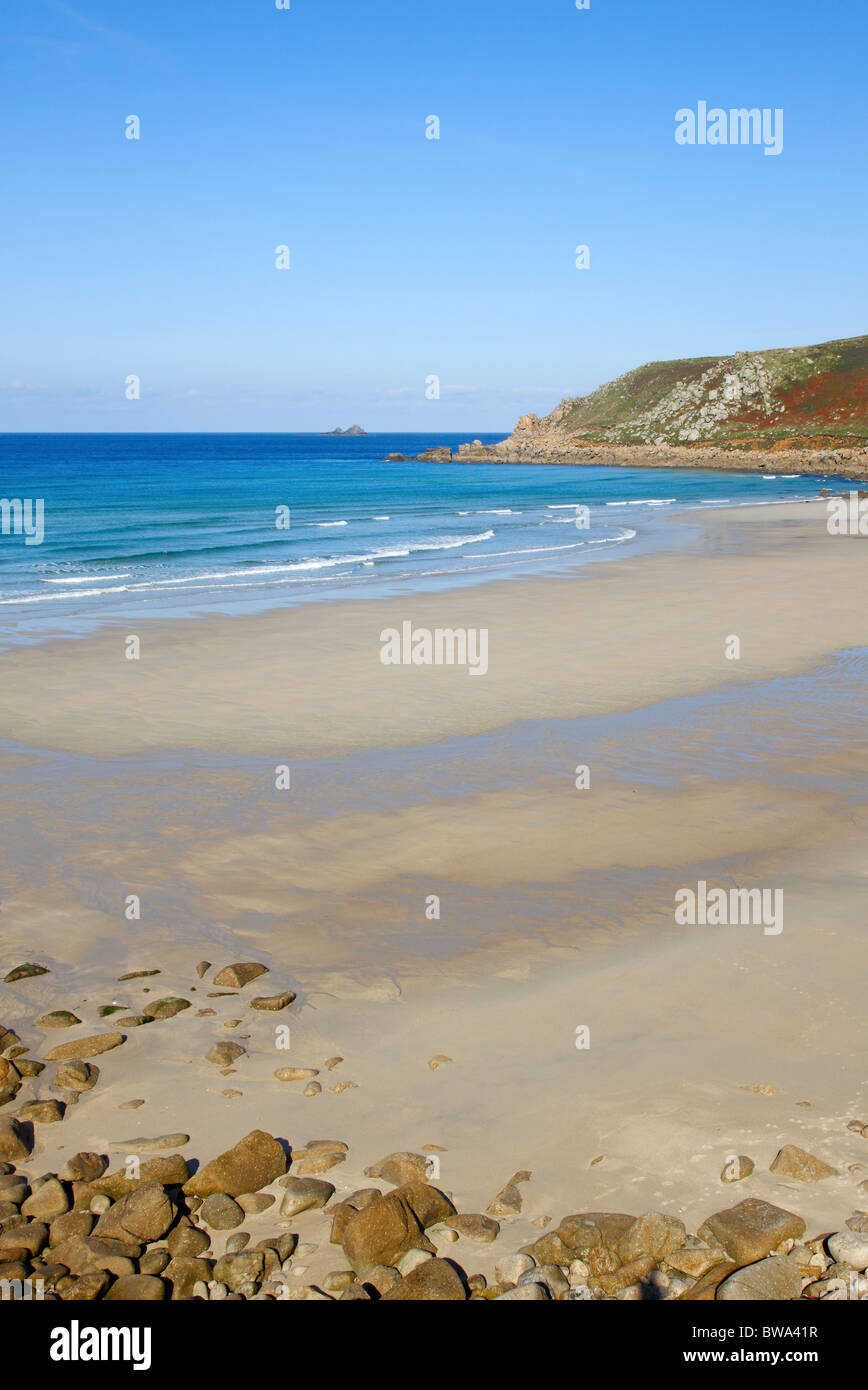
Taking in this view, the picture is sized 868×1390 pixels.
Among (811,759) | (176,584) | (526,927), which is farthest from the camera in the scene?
(176,584)

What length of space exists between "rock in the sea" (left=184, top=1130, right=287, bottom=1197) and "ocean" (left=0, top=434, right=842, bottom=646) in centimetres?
1664

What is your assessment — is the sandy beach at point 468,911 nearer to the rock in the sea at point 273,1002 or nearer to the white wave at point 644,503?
the rock in the sea at point 273,1002

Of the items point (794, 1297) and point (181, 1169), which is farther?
point (181, 1169)

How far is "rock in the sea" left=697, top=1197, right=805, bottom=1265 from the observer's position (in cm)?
433

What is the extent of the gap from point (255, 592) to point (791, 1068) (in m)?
23.0

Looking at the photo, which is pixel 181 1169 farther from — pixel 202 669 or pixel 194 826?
pixel 202 669

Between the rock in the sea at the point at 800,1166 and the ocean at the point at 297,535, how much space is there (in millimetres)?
18058

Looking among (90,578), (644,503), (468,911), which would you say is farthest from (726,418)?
(468,911)

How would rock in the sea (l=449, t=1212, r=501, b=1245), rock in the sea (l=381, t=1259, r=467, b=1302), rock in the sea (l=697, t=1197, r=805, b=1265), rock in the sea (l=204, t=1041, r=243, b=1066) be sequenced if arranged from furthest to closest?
rock in the sea (l=204, t=1041, r=243, b=1066) < rock in the sea (l=449, t=1212, r=501, b=1245) < rock in the sea (l=697, t=1197, r=805, b=1265) < rock in the sea (l=381, t=1259, r=467, b=1302)

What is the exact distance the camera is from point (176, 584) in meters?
29.2

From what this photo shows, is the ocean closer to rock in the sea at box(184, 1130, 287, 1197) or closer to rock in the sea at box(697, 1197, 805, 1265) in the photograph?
rock in the sea at box(184, 1130, 287, 1197)

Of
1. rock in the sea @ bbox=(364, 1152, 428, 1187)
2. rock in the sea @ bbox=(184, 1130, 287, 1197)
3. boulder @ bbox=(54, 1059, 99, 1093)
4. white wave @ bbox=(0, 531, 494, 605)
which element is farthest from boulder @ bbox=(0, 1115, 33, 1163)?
white wave @ bbox=(0, 531, 494, 605)

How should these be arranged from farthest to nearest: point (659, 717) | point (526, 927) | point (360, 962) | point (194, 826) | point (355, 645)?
point (355, 645)
point (659, 717)
point (194, 826)
point (526, 927)
point (360, 962)

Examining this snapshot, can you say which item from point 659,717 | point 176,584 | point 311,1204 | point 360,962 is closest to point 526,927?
point 360,962
